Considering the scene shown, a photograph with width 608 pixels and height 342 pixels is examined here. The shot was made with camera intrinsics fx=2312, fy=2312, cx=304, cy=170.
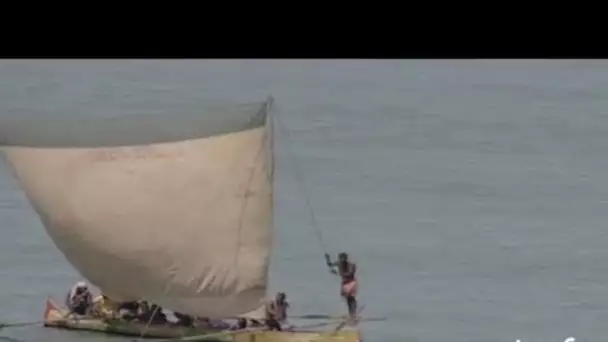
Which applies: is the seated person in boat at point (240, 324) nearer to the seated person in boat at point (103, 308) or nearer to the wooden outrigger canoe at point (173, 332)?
the wooden outrigger canoe at point (173, 332)

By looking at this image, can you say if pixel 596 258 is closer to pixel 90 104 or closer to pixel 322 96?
pixel 322 96

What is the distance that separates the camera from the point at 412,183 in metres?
4.12

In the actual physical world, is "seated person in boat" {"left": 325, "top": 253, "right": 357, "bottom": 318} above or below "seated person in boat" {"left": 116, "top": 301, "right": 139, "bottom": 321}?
above

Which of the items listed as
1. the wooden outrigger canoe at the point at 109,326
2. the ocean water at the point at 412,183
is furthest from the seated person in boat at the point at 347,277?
the wooden outrigger canoe at the point at 109,326

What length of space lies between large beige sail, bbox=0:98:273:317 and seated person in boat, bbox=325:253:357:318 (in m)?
0.13

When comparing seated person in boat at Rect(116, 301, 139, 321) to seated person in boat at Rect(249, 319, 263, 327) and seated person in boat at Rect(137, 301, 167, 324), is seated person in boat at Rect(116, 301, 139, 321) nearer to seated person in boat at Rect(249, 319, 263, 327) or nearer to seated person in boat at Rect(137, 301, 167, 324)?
seated person in boat at Rect(137, 301, 167, 324)

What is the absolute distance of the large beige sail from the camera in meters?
4.09

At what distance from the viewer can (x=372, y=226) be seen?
13.5ft

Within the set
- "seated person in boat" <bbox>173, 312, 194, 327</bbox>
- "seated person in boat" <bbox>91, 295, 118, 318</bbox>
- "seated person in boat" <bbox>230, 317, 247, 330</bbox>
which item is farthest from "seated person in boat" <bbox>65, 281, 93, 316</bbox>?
"seated person in boat" <bbox>230, 317, 247, 330</bbox>

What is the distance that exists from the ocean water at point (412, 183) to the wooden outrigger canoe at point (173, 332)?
22 mm

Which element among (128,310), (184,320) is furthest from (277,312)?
(128,310)

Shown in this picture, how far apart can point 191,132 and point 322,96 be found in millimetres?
242

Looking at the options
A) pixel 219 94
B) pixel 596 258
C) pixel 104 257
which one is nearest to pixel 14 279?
pixel 104 257

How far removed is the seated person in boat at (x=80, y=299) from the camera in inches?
160
